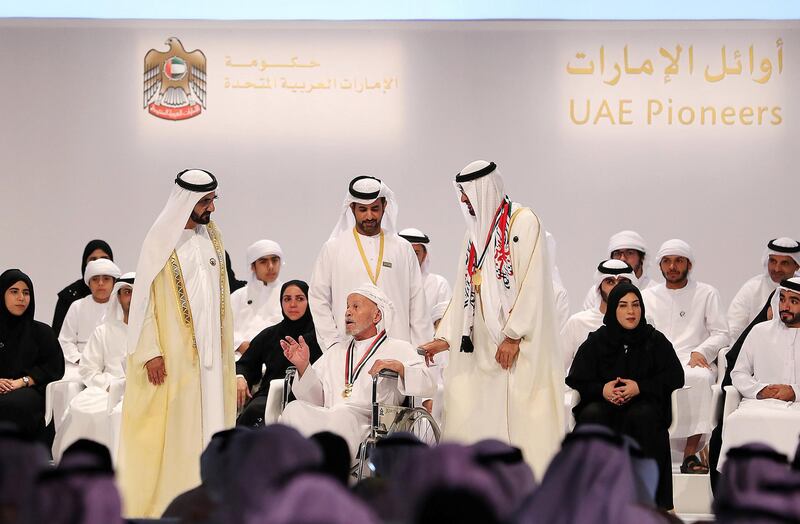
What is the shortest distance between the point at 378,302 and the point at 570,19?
4.35 m

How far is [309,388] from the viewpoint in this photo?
17.8 feet

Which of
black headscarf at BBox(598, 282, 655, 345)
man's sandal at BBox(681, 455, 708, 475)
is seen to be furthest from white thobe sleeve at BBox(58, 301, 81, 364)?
man's sandal at BBox(681, 455, 708, 475)

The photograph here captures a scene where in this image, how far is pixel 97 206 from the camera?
9094 millimetres

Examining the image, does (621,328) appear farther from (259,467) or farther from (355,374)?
(259,467)

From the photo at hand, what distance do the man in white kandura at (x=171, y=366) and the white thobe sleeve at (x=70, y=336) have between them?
219 cm

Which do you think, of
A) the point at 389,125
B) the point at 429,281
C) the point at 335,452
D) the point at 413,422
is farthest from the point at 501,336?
the point at 389,125

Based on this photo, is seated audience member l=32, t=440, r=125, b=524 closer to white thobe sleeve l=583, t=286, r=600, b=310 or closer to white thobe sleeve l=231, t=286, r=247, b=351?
white thobe sleeve l=231, t=286, r=247, b=351

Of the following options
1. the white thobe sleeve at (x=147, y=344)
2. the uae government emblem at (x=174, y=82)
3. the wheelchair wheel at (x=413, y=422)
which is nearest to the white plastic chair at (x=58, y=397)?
the white thobe sleeve at (x=147, y=344)

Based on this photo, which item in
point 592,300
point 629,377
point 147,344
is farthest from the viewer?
point 592,300

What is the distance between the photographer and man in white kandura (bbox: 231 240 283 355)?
7476mm

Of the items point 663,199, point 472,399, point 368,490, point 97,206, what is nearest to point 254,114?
point 97,206

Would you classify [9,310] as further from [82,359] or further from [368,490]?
[368,490]

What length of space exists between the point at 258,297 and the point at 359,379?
2302 millimetres

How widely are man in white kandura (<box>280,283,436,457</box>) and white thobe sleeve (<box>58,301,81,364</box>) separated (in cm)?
250
